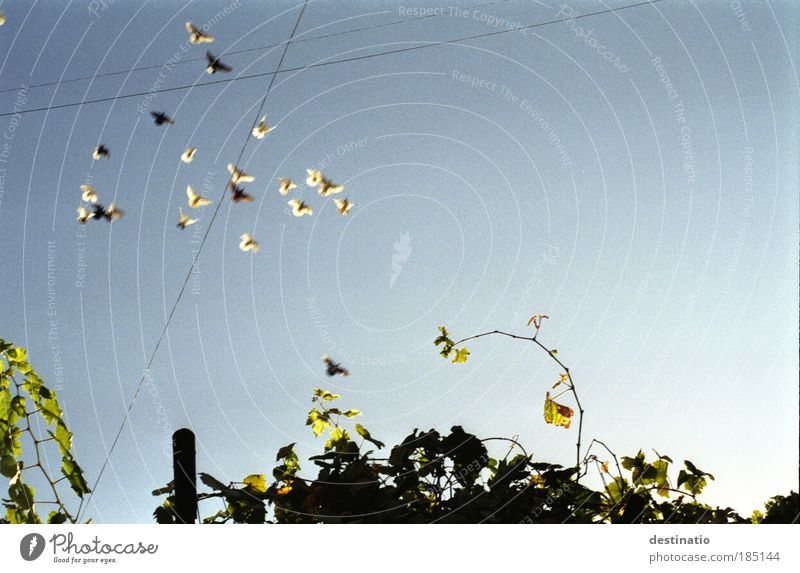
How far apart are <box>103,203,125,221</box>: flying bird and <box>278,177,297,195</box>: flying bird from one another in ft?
0.92

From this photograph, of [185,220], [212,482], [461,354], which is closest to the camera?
[212,482]

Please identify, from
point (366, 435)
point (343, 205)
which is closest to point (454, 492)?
point (366, 435)

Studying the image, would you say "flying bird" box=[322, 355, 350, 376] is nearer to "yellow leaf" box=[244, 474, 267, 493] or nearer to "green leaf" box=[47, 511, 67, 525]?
"yellow leaf" box=[244, 474, 267, 493]

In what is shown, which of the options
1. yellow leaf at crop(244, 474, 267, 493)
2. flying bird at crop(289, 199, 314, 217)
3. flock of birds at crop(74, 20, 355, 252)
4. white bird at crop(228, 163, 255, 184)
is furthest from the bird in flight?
yellow leaf at crop(244, 474, 267, 493)

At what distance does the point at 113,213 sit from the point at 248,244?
0.24 meters

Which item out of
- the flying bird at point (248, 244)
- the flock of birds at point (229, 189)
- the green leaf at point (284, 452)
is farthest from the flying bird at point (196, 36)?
the green leaf at point (284, 452)

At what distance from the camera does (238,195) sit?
1.30 m

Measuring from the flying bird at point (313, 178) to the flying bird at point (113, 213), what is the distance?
0.33 metres

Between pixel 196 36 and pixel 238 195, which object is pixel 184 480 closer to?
pixel 238 195

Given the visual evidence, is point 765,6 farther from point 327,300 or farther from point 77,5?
point 77,5

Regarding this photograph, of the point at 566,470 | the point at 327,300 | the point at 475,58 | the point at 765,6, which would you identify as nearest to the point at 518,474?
the point at 566,470

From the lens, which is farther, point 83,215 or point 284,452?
point 83,215

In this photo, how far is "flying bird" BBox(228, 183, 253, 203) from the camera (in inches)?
50.9
